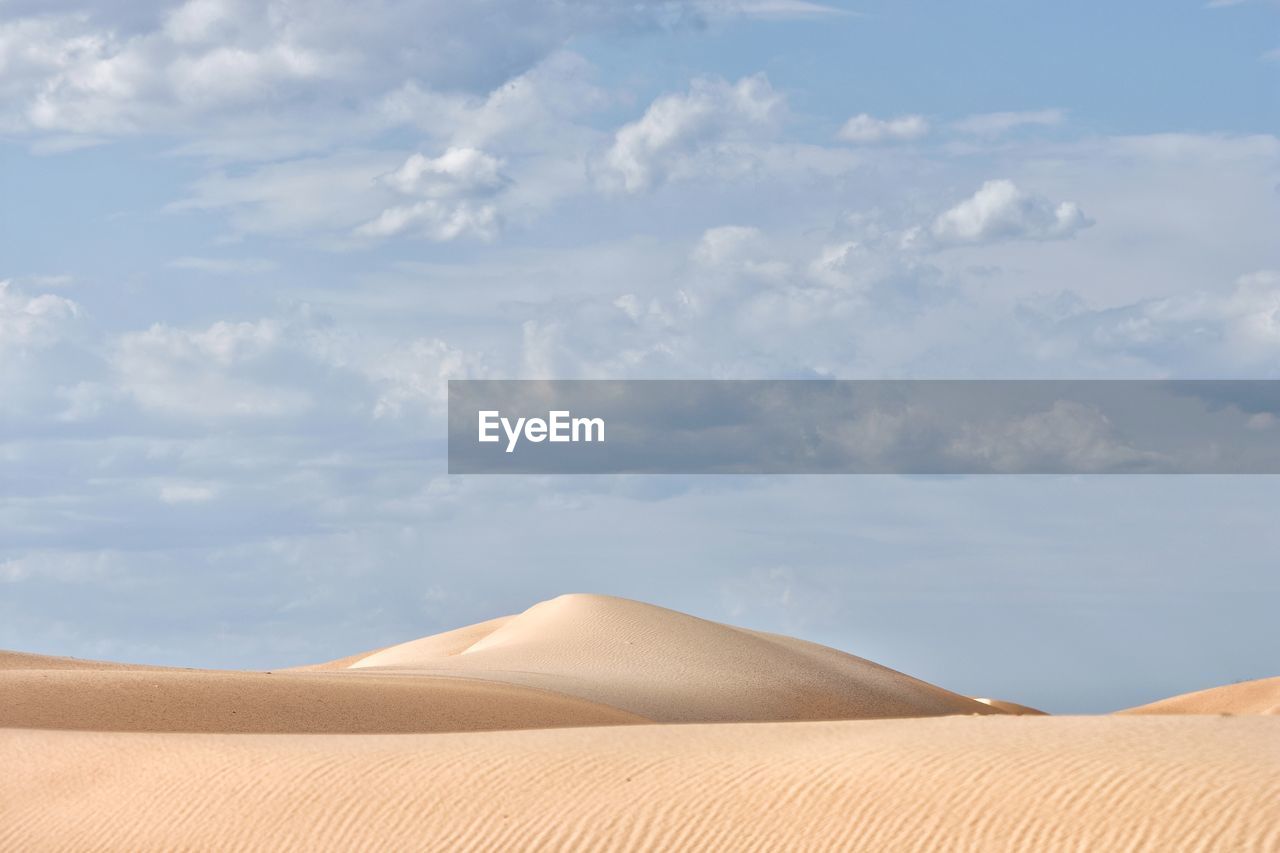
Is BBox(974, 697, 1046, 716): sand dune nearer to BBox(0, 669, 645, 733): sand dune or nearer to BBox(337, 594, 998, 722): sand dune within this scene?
BBox(337, 594, 998, 722): sand dune

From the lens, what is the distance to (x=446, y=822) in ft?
33.8

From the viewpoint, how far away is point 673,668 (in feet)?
117

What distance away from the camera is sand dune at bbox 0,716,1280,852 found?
342 inches

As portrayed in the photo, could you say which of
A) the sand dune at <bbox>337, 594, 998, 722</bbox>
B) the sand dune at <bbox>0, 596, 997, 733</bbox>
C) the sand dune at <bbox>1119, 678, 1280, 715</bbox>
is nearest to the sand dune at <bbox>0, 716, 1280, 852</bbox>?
the sand dune at <bbox>0, 596, 997, 733</bbox>

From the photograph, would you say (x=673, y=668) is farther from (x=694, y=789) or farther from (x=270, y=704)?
(x=694, y=789)

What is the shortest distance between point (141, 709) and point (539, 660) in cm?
1631

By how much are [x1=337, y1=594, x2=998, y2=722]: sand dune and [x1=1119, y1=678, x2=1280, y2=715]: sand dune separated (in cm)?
808

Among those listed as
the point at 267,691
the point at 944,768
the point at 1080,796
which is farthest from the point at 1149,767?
the point at 267,691

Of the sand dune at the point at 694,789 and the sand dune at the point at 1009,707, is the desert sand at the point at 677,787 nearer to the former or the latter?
the sand dune at the point at 694,789

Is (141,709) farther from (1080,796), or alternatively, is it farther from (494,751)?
(1080,796)

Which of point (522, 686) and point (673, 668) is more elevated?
point (522, 686)

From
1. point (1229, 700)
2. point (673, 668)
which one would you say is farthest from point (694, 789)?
point (1229, 700)

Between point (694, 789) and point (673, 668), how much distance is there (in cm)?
2586

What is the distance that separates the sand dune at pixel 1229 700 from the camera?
154 feet
